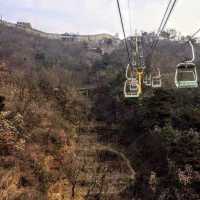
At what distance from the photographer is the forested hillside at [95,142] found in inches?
764

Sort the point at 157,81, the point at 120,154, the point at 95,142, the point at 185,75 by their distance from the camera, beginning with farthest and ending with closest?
the point at 95,142 < the point at 120,154 < the point at 157,81 < the point at 185,75

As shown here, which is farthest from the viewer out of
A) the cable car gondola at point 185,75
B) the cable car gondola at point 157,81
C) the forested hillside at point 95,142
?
the forested hillside at point 95,142

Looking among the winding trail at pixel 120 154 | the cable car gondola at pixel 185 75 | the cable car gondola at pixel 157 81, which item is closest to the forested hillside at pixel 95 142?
the winding trail at pixel 120 154

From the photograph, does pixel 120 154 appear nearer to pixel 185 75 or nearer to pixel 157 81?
pixel 157 81

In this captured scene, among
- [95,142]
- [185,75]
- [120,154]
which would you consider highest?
[95,142]

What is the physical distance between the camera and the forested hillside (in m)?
19.4

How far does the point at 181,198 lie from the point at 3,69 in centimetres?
1709

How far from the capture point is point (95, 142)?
27.4 meters

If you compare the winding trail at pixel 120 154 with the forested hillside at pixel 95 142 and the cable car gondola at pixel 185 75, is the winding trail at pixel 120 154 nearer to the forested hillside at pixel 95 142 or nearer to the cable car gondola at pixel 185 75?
the forested hillside at pixel 95 142

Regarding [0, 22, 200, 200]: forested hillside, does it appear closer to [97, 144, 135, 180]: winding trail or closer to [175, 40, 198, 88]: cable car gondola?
[97, 144, 135, 180]: winding trail

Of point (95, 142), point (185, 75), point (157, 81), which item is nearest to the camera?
point (185, 75)

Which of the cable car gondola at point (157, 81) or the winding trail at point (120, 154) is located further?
the winding trail at point (120, 154)

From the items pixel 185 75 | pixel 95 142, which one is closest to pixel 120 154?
pixel 95 142

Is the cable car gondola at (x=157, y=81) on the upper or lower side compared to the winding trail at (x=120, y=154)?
upper
